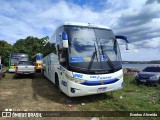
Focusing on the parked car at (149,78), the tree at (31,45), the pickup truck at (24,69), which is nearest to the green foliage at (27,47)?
the tree at (31,45)

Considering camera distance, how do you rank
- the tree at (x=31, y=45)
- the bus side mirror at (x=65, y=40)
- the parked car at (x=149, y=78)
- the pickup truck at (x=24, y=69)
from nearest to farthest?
the bus side mirror at (x=65, y=40)
the parked car at (x=149, y=78)
the pickup truck at (x=24, y=69)
the tree at (x=31, y=45)

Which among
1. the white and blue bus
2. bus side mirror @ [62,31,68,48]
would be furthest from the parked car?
bus side mirror @ [62,31,68,48]

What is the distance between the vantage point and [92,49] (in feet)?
30.4

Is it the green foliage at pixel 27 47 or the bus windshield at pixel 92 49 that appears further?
the green foliage at pixel 27 47

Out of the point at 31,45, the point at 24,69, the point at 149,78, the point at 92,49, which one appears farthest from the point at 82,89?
the point at 31,45

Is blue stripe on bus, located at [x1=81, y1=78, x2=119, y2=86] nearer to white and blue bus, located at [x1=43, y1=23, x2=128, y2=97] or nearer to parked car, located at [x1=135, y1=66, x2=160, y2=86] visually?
white and blue bus, located at [x1=43, y1=23, x2=128, y2=97]

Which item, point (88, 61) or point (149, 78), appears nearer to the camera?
point (88, 61)

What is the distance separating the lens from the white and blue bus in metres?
8.66

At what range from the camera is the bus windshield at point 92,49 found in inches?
350

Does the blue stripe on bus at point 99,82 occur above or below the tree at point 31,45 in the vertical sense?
below

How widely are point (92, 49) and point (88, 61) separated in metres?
0.66

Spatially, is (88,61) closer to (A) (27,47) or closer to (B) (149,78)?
(B) (149,78)

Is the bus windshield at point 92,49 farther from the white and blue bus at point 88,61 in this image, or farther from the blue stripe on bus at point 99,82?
the blue stripe on bus at point 99,82

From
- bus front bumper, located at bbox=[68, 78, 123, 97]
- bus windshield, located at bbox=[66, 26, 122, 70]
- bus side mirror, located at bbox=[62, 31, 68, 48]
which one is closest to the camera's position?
bus side mirror, located at bbox=[62, 31, 68, 48]
